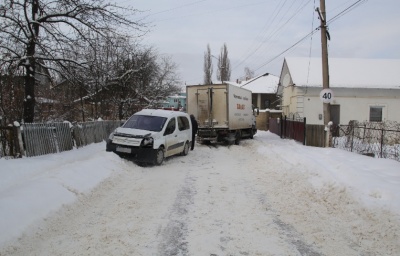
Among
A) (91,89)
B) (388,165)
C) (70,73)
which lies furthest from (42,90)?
(388,165)

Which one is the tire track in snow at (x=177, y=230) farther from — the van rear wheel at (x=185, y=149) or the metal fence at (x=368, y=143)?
the metal fence at (x=368, y=143)

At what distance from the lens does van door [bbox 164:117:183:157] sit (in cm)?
1312

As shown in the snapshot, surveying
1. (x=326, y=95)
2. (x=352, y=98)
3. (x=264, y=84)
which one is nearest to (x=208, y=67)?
(x=264, y=84)

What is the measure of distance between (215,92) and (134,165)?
29.5ft

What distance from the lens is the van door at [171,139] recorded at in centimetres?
1312

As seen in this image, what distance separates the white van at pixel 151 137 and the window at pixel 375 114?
19.0 meters

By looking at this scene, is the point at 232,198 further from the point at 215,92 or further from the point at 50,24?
the point at 215,92

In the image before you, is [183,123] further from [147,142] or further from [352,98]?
[352,98]

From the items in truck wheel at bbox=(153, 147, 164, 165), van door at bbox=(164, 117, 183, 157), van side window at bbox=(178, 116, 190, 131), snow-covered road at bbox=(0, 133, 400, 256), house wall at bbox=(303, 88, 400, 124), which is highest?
house wall at bbox=(303, 88, 400, 124)

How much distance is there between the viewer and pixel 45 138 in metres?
12.2

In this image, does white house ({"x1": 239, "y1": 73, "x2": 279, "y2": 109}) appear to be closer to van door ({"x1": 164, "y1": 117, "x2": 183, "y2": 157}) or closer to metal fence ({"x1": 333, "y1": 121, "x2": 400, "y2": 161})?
metal fence ({"x1": 333, "y1": 121, "x2": 400, "y2": 161})

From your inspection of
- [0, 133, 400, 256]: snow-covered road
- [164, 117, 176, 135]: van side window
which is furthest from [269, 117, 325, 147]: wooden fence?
[0, 133, 400, 256]: snow-covered road

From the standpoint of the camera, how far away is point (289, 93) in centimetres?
3178

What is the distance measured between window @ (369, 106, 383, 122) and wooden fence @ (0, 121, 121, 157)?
21659 mm
